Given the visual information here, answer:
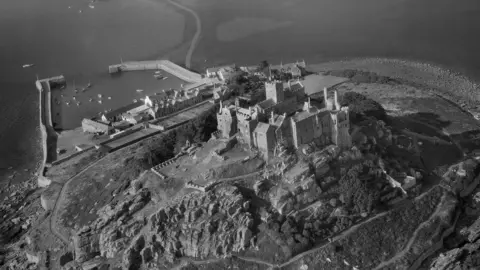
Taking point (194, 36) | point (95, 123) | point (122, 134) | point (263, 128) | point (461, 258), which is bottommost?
point (461, 258)

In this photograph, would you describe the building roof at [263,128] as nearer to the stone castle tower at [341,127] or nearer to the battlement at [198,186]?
the stone castle tower at [341,127]

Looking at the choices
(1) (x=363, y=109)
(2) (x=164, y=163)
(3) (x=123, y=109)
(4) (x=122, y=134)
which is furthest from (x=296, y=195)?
(3) (x=123, y=109)

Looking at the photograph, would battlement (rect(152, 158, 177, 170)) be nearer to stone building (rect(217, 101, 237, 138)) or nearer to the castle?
the castle

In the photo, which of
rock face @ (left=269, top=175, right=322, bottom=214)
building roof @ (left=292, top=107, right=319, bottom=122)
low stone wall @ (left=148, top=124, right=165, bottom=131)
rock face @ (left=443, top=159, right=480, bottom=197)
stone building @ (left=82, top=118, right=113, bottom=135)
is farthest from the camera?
stone building @ (left=82, top=118, right=113, bottom=135)

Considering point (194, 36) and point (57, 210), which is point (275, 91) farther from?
point (194, 36)

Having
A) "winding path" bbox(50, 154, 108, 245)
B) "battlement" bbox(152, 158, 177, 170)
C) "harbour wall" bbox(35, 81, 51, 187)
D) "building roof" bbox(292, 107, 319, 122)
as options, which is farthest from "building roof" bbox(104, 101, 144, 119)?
"building roof" bbox(292, 107, 319, 122)
